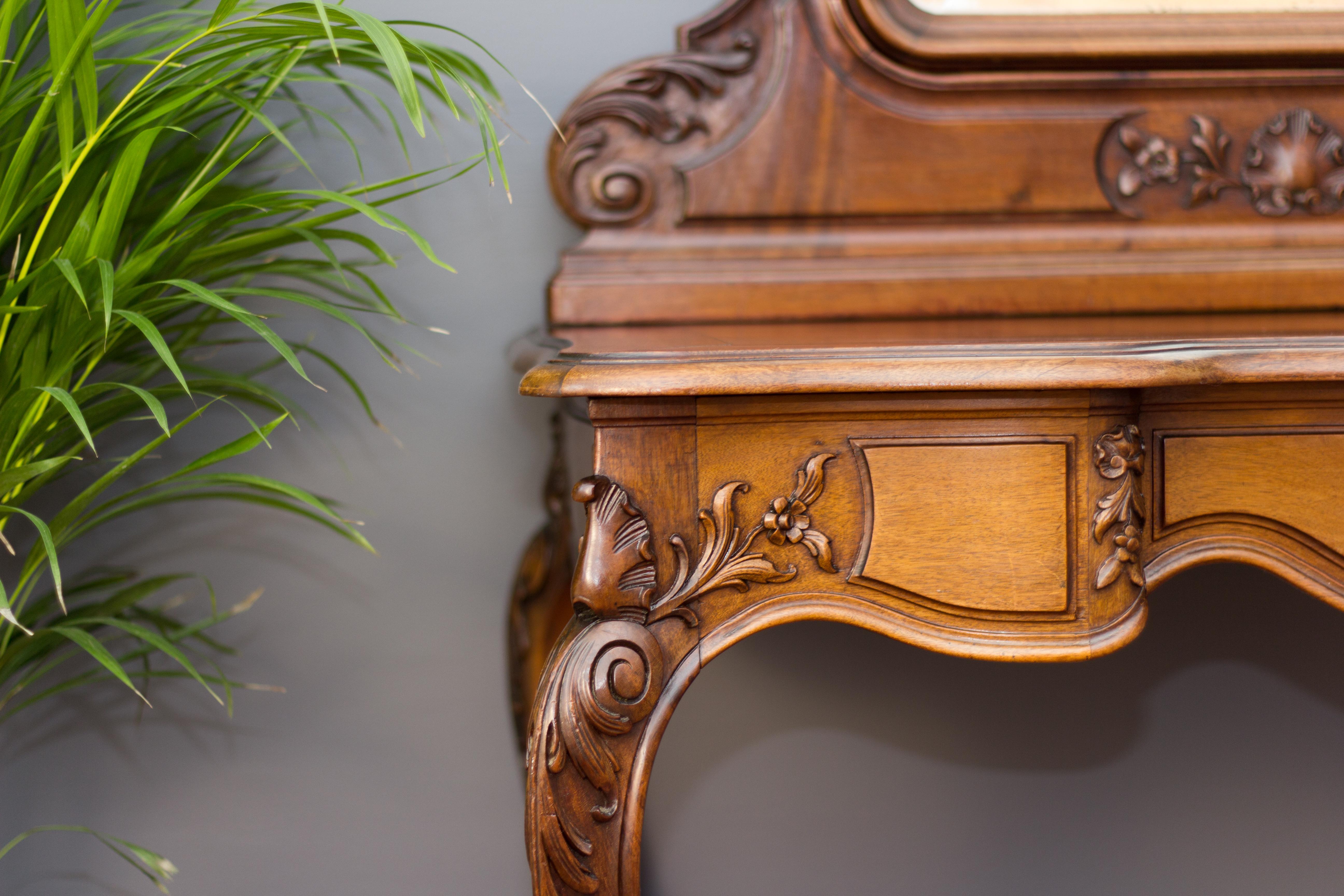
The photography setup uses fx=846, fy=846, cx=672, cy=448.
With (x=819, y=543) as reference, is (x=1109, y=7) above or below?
above

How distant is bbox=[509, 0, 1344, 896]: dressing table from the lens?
0.53 metres

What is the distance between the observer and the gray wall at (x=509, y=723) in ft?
3.15

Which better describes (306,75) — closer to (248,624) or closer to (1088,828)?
(248,624)

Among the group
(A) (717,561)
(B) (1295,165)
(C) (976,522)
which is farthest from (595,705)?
(B) (1295,165)

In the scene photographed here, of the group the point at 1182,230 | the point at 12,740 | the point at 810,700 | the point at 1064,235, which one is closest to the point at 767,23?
the point at 1064,235

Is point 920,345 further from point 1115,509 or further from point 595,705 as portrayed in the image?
point 595,705

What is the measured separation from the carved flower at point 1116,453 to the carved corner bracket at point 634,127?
53 centimetres

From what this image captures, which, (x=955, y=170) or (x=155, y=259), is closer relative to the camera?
(x=155, y=259)

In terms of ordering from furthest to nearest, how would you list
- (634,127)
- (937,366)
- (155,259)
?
1. (634,127)
2. (155,259)
3. (937,366)

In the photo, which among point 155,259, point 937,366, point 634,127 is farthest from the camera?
point 634,127

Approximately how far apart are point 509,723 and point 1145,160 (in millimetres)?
940

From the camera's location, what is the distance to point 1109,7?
90 centimetres

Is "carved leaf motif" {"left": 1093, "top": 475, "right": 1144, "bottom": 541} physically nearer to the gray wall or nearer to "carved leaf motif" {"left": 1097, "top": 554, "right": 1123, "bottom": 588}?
"carved leaf motif" {"left": 1097, "top": 554, "right": 1123, "bottom": 588}

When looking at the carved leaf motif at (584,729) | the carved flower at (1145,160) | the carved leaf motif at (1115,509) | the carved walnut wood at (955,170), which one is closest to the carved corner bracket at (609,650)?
the carved leaf motif at (584,729)
